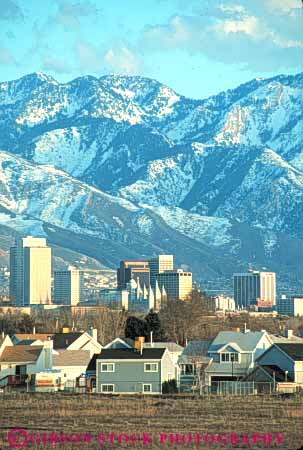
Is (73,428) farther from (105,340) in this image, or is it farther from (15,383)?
(105,340)

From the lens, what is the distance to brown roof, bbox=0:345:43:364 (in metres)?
85.6

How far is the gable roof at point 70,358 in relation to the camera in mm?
84625

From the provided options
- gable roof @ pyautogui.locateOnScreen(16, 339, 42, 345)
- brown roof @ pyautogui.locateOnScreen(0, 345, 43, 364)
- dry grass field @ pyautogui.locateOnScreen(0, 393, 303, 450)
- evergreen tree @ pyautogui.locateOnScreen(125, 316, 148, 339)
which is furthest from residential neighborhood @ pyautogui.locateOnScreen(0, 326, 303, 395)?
evergreen tree @ pyautogui.locateOnScreen(125, 316, 148, 339)

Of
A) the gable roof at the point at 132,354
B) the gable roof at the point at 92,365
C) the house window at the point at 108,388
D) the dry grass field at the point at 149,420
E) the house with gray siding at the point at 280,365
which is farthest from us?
the gable roof at the point at 92,365

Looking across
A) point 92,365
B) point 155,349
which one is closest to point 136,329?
point 92,365

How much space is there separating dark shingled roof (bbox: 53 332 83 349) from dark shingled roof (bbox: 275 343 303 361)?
1774 cm

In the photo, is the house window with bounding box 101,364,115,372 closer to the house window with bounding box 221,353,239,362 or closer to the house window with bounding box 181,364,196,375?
the house window with bounding box 181,364,196,375

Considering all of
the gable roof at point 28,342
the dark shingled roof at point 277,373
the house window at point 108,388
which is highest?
the gable roof at point 28,342

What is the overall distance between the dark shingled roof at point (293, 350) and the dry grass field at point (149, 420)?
40.1ft

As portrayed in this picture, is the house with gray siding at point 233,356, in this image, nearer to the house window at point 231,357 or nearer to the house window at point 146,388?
the house window at point 231,357

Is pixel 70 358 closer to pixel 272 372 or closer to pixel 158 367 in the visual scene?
pixel 158 367

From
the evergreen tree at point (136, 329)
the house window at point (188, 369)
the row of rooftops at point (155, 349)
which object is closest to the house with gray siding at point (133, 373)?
the row of rooftops at point (155, 349)

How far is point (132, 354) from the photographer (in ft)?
258

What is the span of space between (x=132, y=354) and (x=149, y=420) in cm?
2833
